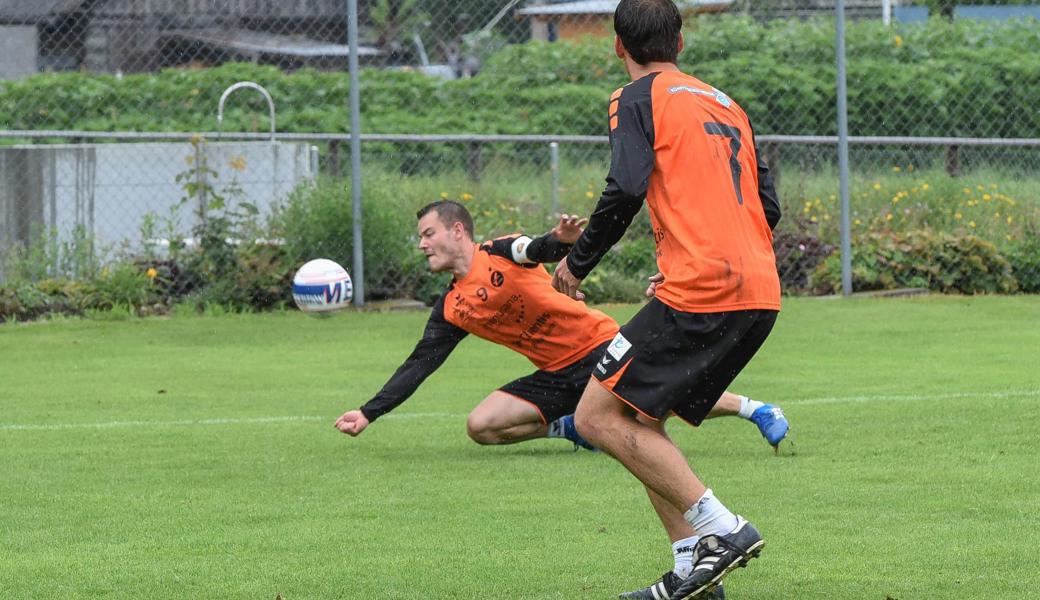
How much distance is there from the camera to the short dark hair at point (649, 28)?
16.7 feet

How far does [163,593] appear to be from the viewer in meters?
5.26

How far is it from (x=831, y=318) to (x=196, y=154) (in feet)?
18.4

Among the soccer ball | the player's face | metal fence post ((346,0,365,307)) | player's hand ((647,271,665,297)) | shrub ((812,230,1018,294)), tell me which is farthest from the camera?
shrub ((812,230,1018,294))

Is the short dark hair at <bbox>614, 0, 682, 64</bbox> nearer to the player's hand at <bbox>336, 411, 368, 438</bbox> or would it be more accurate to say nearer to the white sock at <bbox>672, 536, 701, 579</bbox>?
the white sock at <bbox>672, 536, 701, 579</bbox>

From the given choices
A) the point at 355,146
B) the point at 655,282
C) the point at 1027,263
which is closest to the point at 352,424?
the point at 655,282

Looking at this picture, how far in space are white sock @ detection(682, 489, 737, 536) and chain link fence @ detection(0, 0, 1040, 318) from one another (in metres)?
9.76

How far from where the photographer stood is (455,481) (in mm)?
7391

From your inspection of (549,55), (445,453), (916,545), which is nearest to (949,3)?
(549,55)

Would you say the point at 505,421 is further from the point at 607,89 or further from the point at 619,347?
the point at 607,89

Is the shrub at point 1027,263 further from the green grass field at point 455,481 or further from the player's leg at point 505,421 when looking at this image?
the player's leg at point 505,421

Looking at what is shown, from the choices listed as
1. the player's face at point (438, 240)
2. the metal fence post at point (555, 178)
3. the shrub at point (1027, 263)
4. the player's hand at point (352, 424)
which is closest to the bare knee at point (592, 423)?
the player's hand at point (352, 424)

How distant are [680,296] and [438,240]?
10.9 feet

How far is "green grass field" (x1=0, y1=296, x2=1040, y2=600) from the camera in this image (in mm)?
5449

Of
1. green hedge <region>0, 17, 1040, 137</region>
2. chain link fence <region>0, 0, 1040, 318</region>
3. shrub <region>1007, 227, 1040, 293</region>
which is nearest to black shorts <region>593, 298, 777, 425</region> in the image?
chain link fence <region>0, 0, 1040, 318</region>
